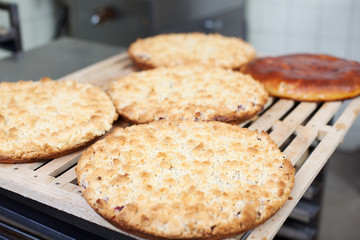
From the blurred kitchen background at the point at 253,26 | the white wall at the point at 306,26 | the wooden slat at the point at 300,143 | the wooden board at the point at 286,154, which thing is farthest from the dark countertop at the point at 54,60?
the white wall at the point at 306,26

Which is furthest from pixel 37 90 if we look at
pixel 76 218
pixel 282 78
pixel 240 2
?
pixel 240 2

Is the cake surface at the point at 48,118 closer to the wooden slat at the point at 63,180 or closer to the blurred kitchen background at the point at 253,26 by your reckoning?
the wooden slat at the point at 63,180

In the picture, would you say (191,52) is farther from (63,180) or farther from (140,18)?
(63,180)

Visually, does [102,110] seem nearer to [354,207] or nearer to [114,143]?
[114,143]

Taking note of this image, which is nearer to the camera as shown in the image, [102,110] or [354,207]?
[102,110]

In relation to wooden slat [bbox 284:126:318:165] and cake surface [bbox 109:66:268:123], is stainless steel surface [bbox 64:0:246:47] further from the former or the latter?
wooden slat [bbox 284:126:318:165]

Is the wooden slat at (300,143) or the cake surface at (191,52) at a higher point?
the cake surface at (191,52)

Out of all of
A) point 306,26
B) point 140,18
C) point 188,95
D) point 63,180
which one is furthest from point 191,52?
point 306,26
